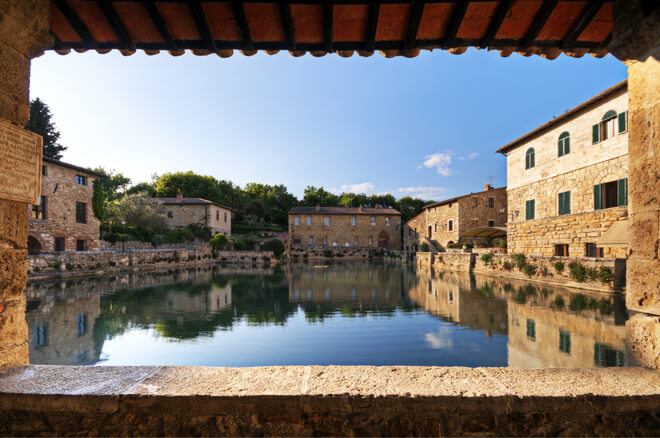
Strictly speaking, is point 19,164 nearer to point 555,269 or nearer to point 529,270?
point 555,269

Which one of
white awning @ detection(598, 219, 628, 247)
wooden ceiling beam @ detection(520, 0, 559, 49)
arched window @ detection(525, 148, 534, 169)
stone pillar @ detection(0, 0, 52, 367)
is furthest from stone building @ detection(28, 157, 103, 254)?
arched window @ detection(525, 148, 534, 169)

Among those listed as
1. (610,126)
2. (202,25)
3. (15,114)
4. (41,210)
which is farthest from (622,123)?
(41,210)

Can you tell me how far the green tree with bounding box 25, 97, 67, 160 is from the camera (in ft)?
99.5

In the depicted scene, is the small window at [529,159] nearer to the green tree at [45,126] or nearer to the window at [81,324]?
the window at [81,324]

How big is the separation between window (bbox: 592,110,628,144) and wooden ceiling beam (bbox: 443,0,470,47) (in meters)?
14.1

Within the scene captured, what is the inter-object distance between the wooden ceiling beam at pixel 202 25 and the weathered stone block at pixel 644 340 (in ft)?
A: 13.0

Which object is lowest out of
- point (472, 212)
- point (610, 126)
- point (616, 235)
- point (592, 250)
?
point (592, 250)

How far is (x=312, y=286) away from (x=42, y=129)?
109ft

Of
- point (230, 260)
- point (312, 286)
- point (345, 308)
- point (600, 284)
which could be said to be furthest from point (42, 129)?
point (600, 284)

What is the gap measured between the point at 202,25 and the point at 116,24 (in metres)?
0.70

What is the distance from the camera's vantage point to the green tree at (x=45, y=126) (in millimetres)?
30312

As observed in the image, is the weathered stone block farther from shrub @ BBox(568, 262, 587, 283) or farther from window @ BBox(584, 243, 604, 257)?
window @ BBox(584, 243, 604, 257)

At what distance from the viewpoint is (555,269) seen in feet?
43.4

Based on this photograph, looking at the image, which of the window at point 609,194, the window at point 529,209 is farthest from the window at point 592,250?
the window at point 529,209
